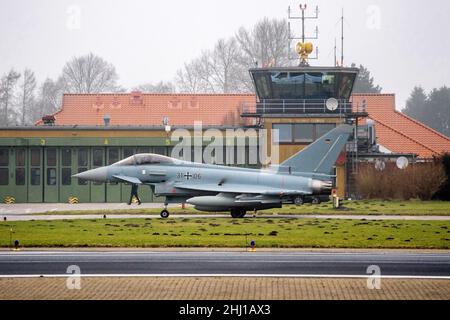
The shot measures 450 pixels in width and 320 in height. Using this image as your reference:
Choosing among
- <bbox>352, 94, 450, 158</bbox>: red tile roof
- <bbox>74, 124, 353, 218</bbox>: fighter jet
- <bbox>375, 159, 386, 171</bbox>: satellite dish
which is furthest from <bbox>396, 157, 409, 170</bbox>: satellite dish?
<bbox>74, 124, 353, 218</bbox>: fighter jet

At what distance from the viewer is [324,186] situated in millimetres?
37469

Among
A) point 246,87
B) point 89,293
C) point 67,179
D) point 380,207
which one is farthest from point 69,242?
point 246,87

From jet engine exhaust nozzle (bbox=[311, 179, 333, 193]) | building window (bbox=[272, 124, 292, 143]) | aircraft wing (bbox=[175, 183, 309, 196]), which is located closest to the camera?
aircraft wing (bbox=[175, 183, 309, 196])

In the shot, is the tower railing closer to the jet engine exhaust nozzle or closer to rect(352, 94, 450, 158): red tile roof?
rect(352, 94, 450, 158): red tile roof

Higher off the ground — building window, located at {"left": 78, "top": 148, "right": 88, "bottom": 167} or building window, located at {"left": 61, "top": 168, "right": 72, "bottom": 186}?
building window, located at {"left": 78, "top": 148, "right": 88, "bottom": 167}

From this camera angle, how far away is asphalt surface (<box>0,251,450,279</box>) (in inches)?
768

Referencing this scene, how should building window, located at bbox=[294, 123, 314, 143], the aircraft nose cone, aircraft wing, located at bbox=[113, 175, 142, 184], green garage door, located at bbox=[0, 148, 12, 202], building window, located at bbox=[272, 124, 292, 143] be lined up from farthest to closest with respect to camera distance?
building window, located at bbox=[294, 123, 314, 143], building window, located at bbox=[272, 124, 292, 143], green garage door, located at bbox=[0, 148, 12, 202], the aircraft nose cone, aircraft wing, located at bbox=[113, 175, 142, 184]

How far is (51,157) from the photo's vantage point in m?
55.2

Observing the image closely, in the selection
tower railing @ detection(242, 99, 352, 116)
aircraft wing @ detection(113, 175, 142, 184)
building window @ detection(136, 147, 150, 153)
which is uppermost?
tower railing @ detection(242, 99, 352, 116)

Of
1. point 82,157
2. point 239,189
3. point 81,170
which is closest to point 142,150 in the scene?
point 82,157

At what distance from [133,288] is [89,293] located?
1.05m

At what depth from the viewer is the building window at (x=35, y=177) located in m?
55.0

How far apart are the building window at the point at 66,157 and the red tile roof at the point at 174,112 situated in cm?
1493

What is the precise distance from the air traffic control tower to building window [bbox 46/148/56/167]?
15279 millimetres
